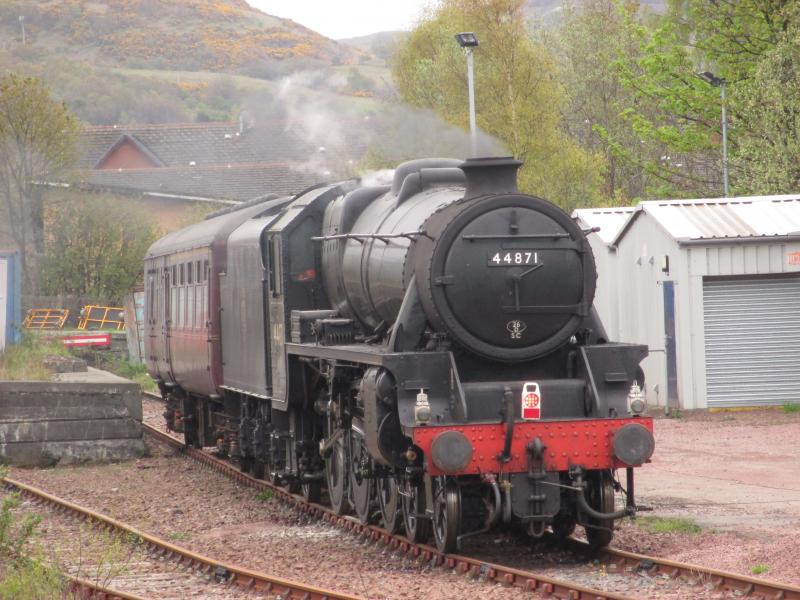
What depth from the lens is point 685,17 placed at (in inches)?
1319

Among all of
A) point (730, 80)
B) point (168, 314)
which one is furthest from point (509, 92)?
point (168, 314)

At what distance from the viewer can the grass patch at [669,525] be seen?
34.2 ft

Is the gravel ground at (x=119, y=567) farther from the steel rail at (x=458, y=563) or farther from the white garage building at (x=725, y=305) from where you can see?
the white garage building at (x=725, y=305)

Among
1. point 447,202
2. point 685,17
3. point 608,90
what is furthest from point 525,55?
point 447,202

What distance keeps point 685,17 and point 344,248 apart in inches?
959

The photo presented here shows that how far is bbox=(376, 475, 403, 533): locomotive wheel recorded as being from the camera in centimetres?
1055

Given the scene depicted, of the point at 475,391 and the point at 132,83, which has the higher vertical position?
the point at 132,83

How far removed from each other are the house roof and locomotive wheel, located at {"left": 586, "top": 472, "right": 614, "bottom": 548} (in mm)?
27377

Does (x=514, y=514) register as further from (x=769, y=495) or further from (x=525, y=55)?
(x=525, y=55)

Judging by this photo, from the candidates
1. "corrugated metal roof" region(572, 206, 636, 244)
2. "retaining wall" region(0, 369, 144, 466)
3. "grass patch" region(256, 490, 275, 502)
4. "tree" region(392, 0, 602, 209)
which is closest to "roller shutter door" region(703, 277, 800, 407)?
"corrugated metal roof" region(572, 206, 636, 244)

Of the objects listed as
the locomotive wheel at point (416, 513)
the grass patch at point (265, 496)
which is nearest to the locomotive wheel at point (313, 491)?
the grass patch at point (265, 496)

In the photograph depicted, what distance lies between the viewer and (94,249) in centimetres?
4266

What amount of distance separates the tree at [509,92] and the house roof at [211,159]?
14.5 ft

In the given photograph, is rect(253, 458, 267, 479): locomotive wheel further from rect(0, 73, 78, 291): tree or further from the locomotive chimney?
rect(0, 73, 78, 291): tree
